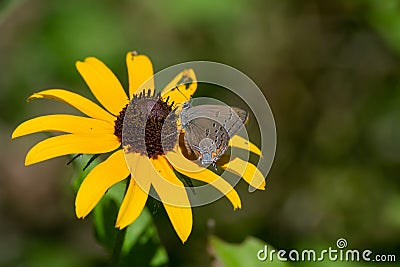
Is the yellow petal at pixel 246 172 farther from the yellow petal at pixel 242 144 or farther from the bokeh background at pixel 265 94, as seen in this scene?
the bokeh background at pixel 265 94

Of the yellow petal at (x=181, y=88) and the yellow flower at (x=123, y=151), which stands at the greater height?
the yellow petal at (x=181, y=88)

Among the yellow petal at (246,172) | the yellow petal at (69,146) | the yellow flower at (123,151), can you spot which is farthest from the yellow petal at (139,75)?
the yellow petal at (246,172)

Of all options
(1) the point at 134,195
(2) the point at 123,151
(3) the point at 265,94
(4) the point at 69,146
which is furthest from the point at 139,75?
(3) the point at 265,94

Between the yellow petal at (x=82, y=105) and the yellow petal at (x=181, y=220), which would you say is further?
the yellow petal at (x=82, y=105)

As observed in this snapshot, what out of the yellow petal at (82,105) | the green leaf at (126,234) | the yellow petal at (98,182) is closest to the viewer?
the yellow petal at (98,182)

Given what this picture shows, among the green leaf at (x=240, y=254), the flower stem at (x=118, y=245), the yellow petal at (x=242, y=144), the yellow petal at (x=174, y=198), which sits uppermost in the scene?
the yellow petal at (x=242, y=144)

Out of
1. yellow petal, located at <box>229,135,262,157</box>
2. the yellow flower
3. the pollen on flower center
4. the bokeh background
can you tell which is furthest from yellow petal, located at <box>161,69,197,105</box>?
the bokeh background

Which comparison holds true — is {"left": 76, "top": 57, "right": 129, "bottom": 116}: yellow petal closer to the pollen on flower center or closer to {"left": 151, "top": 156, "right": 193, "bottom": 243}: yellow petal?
the pollen on flower center

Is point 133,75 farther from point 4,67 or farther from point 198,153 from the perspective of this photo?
point 4,67

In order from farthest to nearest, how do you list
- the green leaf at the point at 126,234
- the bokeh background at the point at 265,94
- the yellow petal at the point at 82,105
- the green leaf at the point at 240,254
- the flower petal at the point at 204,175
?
the bokeh background at the point at 265,94
the green leaf at the point at 240,254
the green leaf at the point at 126,234
the yellow petal at the point at 82,105
the flower petal at the point at 204,175
